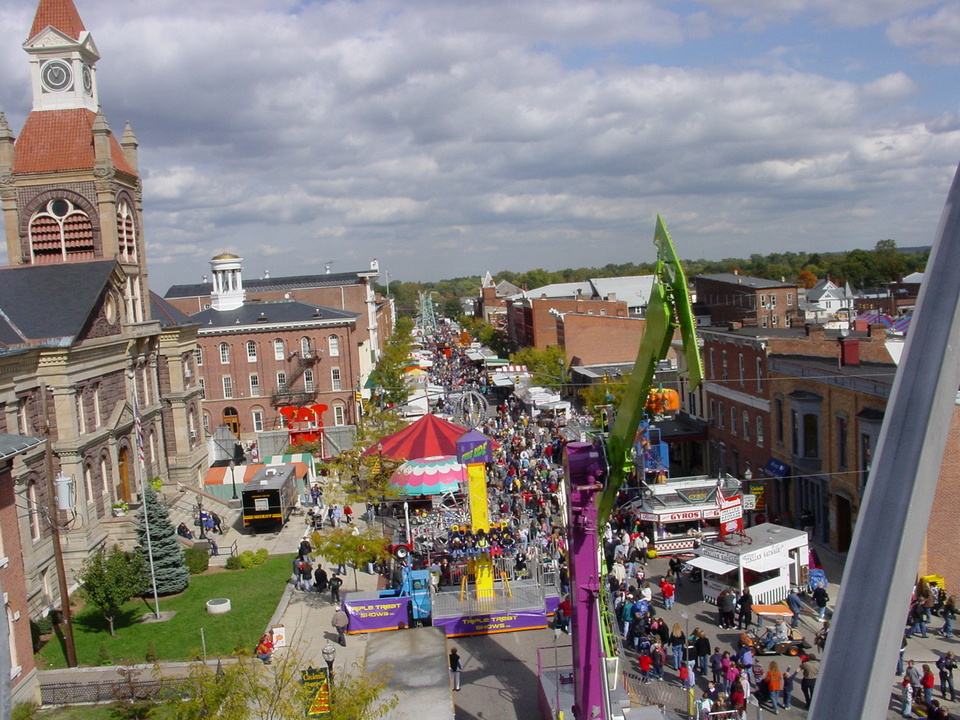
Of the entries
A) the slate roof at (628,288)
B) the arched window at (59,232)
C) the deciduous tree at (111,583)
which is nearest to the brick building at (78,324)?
the arched window at (59,232)

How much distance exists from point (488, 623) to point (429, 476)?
493 inches

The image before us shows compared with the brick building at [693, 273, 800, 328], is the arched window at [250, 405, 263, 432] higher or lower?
lower

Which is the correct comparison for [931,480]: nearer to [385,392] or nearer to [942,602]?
[942,602]

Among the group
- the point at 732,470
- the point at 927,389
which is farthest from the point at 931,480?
the point at 732,470

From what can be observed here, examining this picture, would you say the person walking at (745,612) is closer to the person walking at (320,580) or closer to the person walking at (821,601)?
the person walking at (821,601)

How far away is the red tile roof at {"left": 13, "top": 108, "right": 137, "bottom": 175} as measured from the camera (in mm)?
39812

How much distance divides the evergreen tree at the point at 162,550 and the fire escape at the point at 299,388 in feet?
108

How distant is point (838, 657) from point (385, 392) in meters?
69.7

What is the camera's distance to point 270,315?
64.1m

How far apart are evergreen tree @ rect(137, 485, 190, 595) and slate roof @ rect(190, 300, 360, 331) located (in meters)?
35.0

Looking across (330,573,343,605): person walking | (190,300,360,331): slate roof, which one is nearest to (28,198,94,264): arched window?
(190,300,360,331): slate roof

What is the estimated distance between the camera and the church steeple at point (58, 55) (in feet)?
133

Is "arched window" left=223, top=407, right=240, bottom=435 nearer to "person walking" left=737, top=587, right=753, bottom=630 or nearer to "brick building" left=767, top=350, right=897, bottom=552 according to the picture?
"brick building" left=767, top=350, right=897, bottom=552

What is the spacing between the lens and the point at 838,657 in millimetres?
3531
